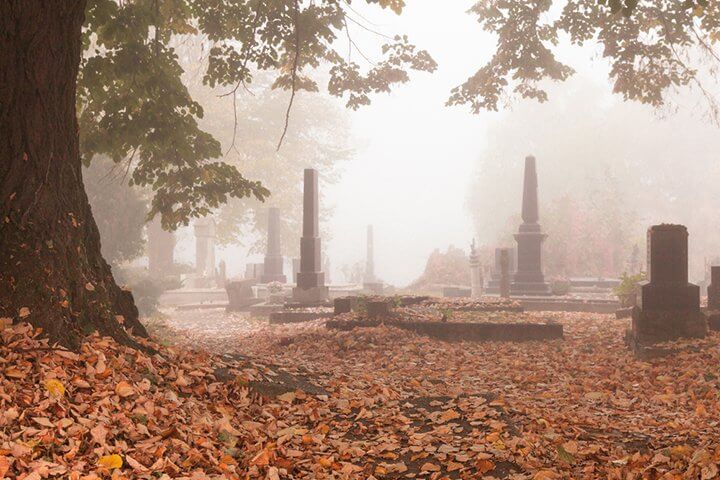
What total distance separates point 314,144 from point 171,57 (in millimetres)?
30852

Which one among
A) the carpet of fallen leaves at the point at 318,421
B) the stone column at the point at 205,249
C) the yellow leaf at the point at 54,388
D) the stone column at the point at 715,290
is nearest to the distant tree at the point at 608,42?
the stone column at the point at 715,290

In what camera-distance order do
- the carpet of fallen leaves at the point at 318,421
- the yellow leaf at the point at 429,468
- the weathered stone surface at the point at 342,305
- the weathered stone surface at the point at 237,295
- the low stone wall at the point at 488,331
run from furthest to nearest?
the weathered stone surface at the point at 237,295 < the weathered stone surface at the point at 342,305 < the low stone wall at the point at 488,331 < the yellow leaf at the point at 429,468 < the carpet of fallen leaves at the point at 318,421

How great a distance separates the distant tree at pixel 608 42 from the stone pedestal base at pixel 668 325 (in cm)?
562

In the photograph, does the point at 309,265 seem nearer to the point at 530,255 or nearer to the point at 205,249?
the point at 530,255

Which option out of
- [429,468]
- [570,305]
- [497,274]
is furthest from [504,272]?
[429,468]

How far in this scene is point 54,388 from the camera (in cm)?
459

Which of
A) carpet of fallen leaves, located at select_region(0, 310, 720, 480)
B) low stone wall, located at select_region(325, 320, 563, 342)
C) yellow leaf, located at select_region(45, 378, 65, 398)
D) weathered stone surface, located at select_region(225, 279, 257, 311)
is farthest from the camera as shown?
weathered stone surface, located at select_region(225, 279, 257, 311)

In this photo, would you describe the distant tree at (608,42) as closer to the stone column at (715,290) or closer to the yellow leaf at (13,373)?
the stone column at (715,290)

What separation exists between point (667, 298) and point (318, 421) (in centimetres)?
692

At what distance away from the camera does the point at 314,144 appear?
1603 inches

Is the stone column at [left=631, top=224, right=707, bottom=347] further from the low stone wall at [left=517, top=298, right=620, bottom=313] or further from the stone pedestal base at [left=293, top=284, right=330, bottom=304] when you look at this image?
the stone pedestal base at [left=293, top=284, right=330, bottom=304]

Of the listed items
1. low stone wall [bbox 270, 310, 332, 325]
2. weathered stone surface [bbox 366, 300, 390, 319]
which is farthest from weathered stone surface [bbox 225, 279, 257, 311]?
weathered stone surface [bbox 366, 300, 390, 319]

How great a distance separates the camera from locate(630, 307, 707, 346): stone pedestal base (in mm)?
10148

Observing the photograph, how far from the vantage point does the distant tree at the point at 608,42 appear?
45.0ft
